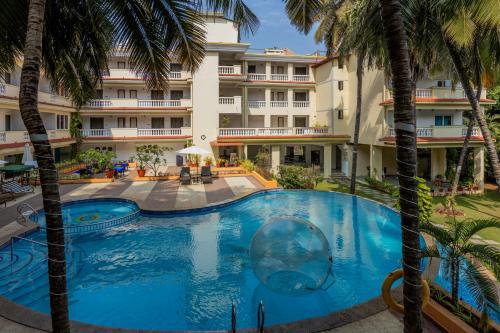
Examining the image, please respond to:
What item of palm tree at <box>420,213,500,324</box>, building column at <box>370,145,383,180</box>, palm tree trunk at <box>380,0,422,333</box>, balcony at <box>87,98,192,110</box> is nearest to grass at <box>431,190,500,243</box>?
building column at <box>370,145,383,180</box>

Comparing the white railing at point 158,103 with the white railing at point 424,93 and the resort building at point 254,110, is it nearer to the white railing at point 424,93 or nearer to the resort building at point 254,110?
the resort building at point 254,110

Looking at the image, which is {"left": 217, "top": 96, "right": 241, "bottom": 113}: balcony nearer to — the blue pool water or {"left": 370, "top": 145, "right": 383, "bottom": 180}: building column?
{"left": 370, "top": 145, "right": 383, "bottom": 180}: building column

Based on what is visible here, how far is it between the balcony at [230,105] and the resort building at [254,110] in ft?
0.33

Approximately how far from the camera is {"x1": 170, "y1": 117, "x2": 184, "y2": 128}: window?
3962cm

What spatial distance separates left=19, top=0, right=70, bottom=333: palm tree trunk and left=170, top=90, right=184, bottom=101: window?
35.3 meters

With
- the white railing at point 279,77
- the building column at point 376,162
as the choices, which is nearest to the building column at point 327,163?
the building column at point 376,162

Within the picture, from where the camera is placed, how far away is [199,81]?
→ 3575cm

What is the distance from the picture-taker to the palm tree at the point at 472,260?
20.0 ft

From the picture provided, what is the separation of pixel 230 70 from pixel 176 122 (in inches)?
334

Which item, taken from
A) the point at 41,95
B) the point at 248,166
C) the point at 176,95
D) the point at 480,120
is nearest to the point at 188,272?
the point at 480,120

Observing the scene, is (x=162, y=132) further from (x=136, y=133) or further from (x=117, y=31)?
(x=117, y=31)

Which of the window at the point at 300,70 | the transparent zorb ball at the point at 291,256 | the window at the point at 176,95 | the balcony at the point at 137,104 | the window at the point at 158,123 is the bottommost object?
the transparent zorb ball at the point at 291,256

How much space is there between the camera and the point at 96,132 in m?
36.5

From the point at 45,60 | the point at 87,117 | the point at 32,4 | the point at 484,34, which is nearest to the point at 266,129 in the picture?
the point at 87,117
